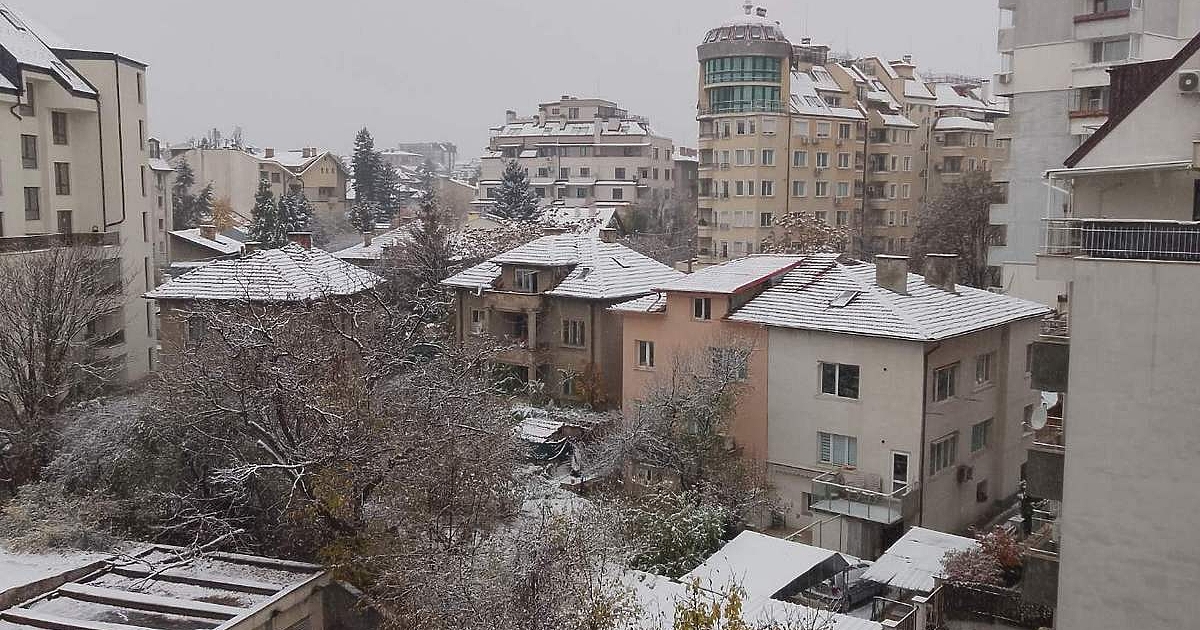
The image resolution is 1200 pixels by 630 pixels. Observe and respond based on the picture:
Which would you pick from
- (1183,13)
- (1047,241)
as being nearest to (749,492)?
(1047,241)

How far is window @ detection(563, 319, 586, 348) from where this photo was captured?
35.9 meters

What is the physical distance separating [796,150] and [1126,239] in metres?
51.3

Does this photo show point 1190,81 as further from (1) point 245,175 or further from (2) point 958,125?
(1) point 245,175

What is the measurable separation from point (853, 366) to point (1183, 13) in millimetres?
17793

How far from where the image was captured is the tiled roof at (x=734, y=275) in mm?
29656

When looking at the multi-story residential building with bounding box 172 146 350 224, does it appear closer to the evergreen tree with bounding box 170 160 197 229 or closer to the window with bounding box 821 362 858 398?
the evergreen tree with bounding box 170 160 197 229

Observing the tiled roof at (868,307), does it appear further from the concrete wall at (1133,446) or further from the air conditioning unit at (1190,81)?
the air conditioning unit at (1190,81)

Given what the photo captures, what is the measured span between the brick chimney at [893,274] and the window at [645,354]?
701cm

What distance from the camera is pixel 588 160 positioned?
94.2 meters

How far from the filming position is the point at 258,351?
2252 centimetres

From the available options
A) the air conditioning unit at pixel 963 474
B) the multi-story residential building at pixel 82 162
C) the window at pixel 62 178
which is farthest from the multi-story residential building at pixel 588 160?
the air conditioning unit at pixel 963 474

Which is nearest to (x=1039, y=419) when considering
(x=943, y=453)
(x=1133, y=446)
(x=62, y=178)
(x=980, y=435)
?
(x=1133, y=446)

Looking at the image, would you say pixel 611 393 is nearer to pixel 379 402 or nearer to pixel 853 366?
pixel 853 366

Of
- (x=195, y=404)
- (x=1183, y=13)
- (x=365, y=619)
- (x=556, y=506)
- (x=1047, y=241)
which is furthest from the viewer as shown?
(x=1183, y=13)
